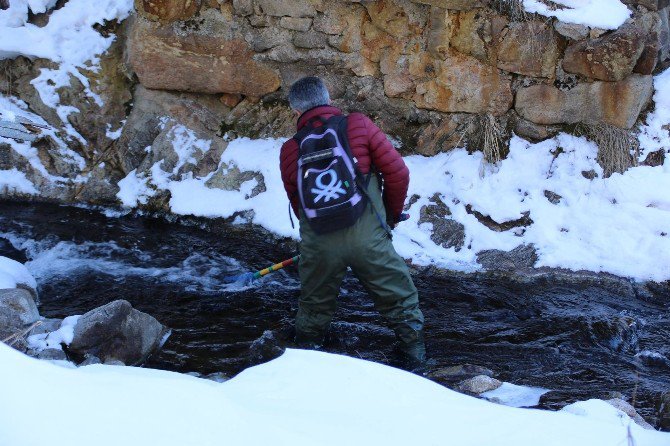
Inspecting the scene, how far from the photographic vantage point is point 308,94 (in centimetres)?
407

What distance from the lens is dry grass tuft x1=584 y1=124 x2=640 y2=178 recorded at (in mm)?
Answer: 6398

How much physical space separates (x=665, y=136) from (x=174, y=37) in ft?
16.1

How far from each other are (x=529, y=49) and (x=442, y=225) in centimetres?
188

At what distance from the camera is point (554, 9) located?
254 inches

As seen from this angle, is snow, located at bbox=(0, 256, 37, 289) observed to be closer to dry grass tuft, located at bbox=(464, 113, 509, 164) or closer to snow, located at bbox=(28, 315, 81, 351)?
snow, located at bbox=(28, 315, 81, 351)

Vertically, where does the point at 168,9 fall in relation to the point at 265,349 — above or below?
above

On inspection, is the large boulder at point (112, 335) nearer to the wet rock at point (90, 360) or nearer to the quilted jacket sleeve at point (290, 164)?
the wet rock at point (90, 360)

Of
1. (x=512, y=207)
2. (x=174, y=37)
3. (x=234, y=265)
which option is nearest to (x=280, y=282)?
(x=234, y=265)

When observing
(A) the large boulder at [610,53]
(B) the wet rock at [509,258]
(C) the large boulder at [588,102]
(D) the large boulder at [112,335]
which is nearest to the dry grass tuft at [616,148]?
(C) the large boulder at [588,102]

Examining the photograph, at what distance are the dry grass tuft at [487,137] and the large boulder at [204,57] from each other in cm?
204

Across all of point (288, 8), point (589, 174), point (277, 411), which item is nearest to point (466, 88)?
point (589, 174)

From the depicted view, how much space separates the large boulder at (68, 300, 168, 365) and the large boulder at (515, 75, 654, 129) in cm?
427

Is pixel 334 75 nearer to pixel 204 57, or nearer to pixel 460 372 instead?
pixel 204 57

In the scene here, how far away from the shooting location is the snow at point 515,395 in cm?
379
